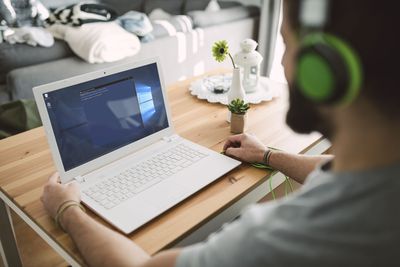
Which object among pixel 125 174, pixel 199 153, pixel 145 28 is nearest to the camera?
pixel 125 174

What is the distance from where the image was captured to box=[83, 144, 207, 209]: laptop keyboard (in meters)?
0.99

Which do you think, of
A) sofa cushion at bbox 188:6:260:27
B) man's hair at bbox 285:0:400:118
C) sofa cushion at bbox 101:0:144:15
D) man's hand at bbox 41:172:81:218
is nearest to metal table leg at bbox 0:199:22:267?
man's hand at bbox 41:172:81:218

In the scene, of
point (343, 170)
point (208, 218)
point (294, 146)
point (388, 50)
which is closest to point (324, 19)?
point (388, 50)

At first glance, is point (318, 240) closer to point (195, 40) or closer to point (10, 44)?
point (10, 44)

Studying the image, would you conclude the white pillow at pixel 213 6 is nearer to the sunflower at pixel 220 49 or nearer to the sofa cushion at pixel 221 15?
the sofa cushion at pixel 221 15

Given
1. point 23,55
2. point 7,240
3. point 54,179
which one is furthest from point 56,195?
point 23,55

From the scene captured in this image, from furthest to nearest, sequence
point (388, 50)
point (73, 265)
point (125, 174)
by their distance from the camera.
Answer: point (125, 174) < point (73, 265) < point (388, 50)

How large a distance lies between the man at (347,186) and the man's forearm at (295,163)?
497 millimetres

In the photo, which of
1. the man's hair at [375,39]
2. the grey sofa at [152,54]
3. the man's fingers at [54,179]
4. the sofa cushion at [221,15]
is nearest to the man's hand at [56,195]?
the man's fingers at [54,179]

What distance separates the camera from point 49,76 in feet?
7.62

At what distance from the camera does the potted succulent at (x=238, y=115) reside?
4.36ft

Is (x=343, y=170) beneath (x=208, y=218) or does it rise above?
above

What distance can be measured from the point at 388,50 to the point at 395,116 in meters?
0.08

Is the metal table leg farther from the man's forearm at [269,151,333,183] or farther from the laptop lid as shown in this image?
the man's forearm at [269,151,333,183]
